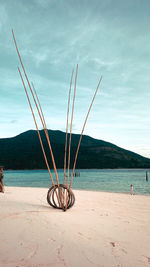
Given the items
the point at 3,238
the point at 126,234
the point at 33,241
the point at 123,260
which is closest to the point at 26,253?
the point at 33,241

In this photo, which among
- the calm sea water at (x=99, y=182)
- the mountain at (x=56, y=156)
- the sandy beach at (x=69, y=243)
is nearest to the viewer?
the sandy beach at (x=69, y=243)

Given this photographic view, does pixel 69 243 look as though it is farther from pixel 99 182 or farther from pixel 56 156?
pixel 56 156

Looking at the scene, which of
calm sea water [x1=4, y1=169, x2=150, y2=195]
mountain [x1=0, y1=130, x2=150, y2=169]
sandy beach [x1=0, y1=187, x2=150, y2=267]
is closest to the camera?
sandy beach [x1=0, y1=187, x2=150, y2=267]

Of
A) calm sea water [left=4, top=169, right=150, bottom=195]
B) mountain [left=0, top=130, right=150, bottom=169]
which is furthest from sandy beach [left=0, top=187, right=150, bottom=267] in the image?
mountain [left=0, top=130, right=150, bottom=169]

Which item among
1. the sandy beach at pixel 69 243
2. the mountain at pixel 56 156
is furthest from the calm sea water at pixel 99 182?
the mountain at pixel 56 156

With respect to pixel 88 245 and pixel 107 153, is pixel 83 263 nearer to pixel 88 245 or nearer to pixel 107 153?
pixel 88 245

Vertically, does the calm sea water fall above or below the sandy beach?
below

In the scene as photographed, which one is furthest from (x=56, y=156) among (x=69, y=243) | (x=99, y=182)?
(x=69, y=243)

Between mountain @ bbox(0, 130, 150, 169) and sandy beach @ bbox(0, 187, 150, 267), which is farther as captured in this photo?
mountain @ bbox(0, 130, 150, 169)

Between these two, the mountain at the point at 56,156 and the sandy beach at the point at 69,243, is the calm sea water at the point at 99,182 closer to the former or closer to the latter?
the sandy beach at the point at 69,243

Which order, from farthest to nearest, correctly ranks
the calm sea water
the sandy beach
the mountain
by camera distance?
1. the mountain
2. the calm sea water
3. the sandy beach

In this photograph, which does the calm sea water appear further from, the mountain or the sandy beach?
the mountain

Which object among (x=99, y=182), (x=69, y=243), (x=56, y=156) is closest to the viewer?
(x=69, y=243)

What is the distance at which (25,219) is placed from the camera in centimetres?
336
